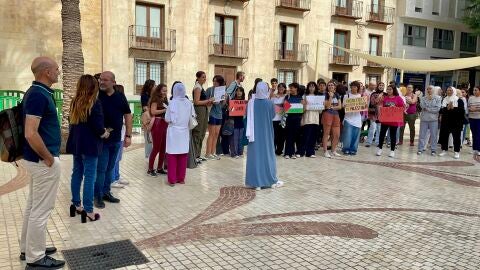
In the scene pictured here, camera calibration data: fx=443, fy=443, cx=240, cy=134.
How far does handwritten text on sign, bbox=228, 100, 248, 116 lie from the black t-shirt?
4.19 metres

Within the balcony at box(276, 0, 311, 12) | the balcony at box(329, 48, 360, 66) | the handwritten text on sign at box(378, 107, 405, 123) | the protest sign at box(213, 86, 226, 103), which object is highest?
the balcony at box(276, 0, 311, 12)

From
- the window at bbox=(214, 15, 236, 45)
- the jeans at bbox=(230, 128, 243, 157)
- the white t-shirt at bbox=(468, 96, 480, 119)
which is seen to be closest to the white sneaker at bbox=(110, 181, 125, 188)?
the jeans at bbox=(230, 128, 243, 157)

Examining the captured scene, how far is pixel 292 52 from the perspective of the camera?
2764 centimetres

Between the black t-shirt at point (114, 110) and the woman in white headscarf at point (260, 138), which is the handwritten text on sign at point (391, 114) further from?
the black t-shirt at point (114, 110)

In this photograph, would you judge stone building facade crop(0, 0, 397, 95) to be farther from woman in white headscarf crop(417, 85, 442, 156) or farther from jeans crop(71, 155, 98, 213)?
jeans crop(71, 155, 98, 213)

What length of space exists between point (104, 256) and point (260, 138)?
12.0 ft

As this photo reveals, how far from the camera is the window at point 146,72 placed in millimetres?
22922

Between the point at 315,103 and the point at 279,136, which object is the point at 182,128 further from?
the point at 315,103

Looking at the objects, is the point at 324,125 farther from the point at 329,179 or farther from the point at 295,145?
the point at 329,179

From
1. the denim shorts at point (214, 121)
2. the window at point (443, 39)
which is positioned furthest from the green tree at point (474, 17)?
the denim shorts at point (214, 121)

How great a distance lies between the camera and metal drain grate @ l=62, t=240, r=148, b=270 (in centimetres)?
427

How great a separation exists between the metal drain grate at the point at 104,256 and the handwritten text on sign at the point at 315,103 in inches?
268

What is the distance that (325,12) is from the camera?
2850cm

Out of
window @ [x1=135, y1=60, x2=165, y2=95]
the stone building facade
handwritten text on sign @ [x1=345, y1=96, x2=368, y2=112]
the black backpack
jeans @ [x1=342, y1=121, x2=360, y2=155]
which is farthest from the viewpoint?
window @ [x1=135, y1=60, x2=165, y2=95]
